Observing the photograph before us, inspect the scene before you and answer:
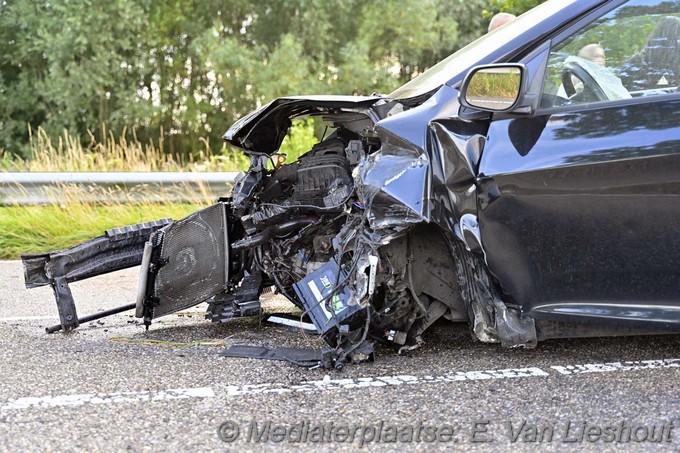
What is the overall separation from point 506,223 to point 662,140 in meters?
0.66

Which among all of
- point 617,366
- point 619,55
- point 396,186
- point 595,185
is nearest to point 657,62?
point 619,55

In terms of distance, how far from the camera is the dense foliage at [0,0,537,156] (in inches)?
712

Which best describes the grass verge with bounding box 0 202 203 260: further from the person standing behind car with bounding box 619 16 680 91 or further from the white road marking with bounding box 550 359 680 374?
the person standing behind car with bounding box 619 16 680 91

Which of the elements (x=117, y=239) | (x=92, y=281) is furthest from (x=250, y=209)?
(x=92, y=281)

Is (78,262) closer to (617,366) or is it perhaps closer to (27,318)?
(27,318)

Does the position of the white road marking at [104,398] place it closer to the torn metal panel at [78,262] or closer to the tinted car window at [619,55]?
the torn metal panel at [78,262]

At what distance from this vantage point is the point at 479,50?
3.48 metres

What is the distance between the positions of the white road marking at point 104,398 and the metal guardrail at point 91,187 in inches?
160

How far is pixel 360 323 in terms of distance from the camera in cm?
341

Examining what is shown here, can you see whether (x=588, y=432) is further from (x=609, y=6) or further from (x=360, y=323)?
(x=609, y=6)

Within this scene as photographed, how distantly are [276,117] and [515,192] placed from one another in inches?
52.0

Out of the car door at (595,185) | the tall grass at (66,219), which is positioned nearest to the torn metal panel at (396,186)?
the car door at (595,185)

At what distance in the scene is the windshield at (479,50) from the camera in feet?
Result: 10.8

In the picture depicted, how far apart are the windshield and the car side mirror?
310 millimetres
